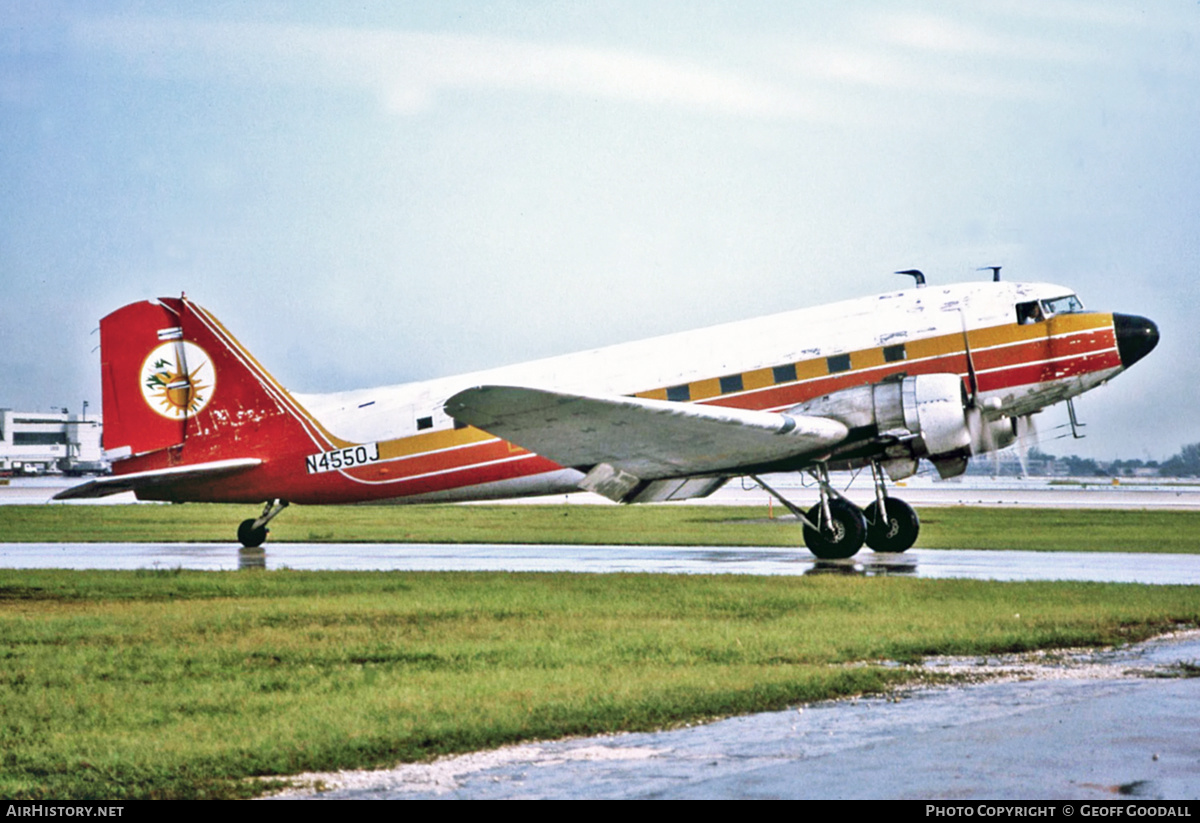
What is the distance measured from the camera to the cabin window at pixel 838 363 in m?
22.2

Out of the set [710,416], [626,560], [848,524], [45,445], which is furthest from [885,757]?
[45,445]

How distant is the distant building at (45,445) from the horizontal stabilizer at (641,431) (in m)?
151

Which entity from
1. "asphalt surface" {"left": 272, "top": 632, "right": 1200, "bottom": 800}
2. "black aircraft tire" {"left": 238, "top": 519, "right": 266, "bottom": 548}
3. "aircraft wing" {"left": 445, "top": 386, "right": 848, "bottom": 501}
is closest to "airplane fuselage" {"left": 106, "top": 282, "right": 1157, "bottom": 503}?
"aircraft wing" {"left": 445, "top": 386, "right": 848, "bottom": 501}

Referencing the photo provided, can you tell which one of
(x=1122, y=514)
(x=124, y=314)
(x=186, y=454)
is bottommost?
(x=1122, y=514)

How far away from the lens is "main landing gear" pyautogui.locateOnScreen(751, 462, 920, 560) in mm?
22172

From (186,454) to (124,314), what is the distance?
11.5 ft

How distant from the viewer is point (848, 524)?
2217 centimetres

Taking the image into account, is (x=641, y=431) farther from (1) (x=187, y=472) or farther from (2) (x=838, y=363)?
(1) (x=187, y=472)

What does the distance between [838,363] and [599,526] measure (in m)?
17.7

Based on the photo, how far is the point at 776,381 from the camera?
74.3ft

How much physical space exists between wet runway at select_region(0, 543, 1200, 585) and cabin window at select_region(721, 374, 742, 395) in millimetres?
3070

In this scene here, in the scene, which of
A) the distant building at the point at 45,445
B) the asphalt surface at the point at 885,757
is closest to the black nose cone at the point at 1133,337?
the asphalt surface at the point at 885,757

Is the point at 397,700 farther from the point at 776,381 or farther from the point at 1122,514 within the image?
the point at 1122,514
